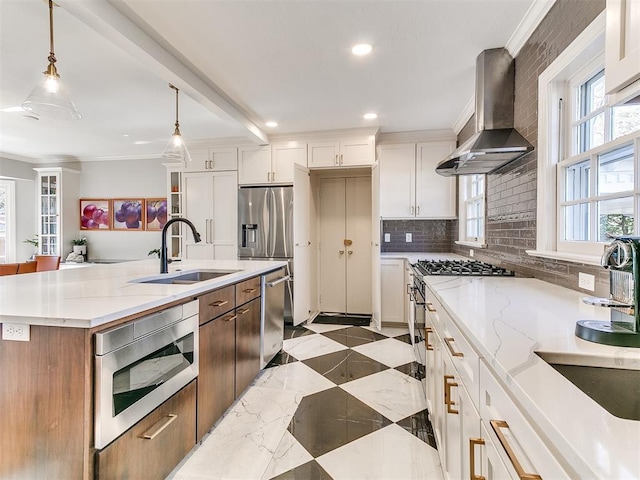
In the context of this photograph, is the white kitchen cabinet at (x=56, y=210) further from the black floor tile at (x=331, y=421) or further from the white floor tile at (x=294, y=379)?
the black floor tile at (x=331, y=421)

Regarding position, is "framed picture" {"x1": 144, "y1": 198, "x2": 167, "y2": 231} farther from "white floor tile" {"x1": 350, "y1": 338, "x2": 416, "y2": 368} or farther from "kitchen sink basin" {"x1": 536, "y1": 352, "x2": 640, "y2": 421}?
"kitchen sink basin" {"x1": 536, "y1": 352, "x2": 640, "y2": 421}

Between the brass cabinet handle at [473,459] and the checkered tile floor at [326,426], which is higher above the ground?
the brass cabinet handle at [473,459]

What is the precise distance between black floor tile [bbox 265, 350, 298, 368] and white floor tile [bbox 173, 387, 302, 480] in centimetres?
50

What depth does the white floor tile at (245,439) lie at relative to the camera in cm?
160

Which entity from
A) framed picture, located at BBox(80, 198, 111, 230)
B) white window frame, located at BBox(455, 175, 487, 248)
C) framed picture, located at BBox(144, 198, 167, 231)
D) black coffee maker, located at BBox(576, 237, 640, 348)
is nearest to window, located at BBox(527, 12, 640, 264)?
black coffee maker, located at BBox(576, 237, 640, 348)

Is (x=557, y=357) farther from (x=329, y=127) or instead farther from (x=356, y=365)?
(x=329, y=127)

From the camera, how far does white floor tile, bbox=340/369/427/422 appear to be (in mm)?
2137

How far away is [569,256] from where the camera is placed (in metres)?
1.58

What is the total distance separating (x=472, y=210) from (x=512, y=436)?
3.16 meters

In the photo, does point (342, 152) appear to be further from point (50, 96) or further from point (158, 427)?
point (158, 427)

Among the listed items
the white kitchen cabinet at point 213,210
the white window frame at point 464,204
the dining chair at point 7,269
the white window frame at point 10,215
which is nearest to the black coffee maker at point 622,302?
the white window frame at point 464,204

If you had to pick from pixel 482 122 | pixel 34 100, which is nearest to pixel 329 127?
pixel 482 122

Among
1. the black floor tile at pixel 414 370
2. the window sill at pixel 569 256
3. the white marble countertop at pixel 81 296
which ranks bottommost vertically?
the black floor tile at pixel 414 370

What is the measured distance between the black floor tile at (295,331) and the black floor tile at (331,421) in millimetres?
1387
